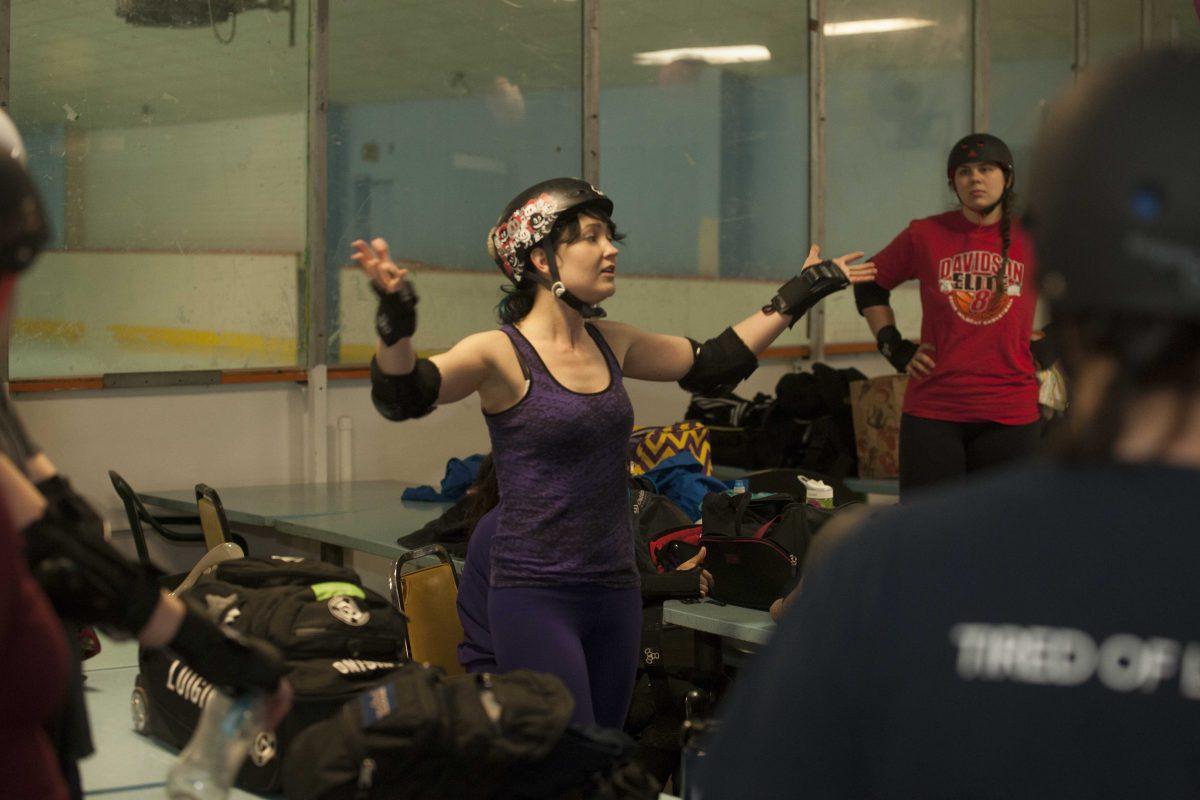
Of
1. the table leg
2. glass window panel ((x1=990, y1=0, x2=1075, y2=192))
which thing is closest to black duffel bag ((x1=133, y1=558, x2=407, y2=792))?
the table leg

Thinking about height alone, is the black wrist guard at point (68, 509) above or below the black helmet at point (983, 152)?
below

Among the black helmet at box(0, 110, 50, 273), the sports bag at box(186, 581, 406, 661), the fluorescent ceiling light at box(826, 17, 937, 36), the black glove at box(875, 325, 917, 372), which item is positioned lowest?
the sports bag at box(186, 581, 406, 661)

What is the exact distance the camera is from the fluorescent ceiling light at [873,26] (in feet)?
26.2

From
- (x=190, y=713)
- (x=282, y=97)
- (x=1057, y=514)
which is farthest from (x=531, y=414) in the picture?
(x=282, y=97)

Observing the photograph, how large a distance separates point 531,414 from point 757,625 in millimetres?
900

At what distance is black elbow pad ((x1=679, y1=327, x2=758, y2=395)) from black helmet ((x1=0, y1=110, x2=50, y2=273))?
1867mm

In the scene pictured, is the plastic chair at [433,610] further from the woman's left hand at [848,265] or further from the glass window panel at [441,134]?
the glass window panel at [441,134]

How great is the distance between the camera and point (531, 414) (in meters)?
2.55

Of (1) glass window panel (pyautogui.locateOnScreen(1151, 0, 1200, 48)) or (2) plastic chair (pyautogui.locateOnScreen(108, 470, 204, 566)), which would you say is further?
(1) glass window panel (pyautogui.locateOnScreen(1151, 0, 1200, 48))

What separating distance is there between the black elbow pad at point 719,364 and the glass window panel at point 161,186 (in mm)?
2725

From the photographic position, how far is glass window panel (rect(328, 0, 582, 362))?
5777 millimetres

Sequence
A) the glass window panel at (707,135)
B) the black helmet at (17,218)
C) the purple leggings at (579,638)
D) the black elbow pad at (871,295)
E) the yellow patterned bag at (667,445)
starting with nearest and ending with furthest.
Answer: the black helmet at (17,218) → the purple leggings at (579,638) → the black elbow pad at (871,295) → the yellow patterned bag at (667,445) → the glass window panel at (707,135)

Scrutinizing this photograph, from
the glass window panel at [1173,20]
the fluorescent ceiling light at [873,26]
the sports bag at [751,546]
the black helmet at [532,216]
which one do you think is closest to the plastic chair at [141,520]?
the sports bag at [751,546]

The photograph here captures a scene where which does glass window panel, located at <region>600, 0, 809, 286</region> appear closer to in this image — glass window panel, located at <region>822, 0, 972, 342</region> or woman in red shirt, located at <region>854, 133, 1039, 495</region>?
glass window panel, located at <region>822, 0, 972, 342</region>
